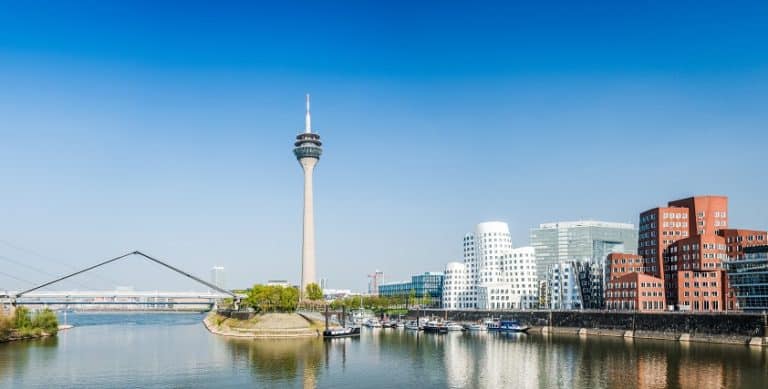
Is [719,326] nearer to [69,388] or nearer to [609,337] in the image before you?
[609,337]

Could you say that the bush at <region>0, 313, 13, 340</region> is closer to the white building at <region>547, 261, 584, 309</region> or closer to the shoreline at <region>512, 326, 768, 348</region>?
the shoreline at <region>512, 326, 768, 348</region>

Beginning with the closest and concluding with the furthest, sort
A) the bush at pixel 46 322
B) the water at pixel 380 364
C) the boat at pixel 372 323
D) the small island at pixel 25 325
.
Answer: the water at pixel 380 364 → the small island at pixel 25 325 → the bush at pixel 46 322 → the boat at pixel 372 323

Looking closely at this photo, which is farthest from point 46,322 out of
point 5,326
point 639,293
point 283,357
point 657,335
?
point 639,293

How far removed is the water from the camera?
212 ft

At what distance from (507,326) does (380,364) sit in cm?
6673

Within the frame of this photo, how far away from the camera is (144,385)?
6294 cm

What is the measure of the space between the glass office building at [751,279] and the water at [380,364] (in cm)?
1986

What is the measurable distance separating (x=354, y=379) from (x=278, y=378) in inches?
291

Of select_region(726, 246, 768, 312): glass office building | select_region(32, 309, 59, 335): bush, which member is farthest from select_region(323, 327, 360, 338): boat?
select_region(726, 246, 768, 312): glass office building

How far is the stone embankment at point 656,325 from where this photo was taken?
316 ft

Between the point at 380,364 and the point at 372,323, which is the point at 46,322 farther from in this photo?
the point at 380,364

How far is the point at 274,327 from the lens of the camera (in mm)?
121812

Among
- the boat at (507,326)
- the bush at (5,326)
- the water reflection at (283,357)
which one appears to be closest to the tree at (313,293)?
the boat at (507,326)

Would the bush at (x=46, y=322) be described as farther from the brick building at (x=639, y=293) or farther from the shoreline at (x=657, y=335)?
the brick building at (x=639, y=293)
